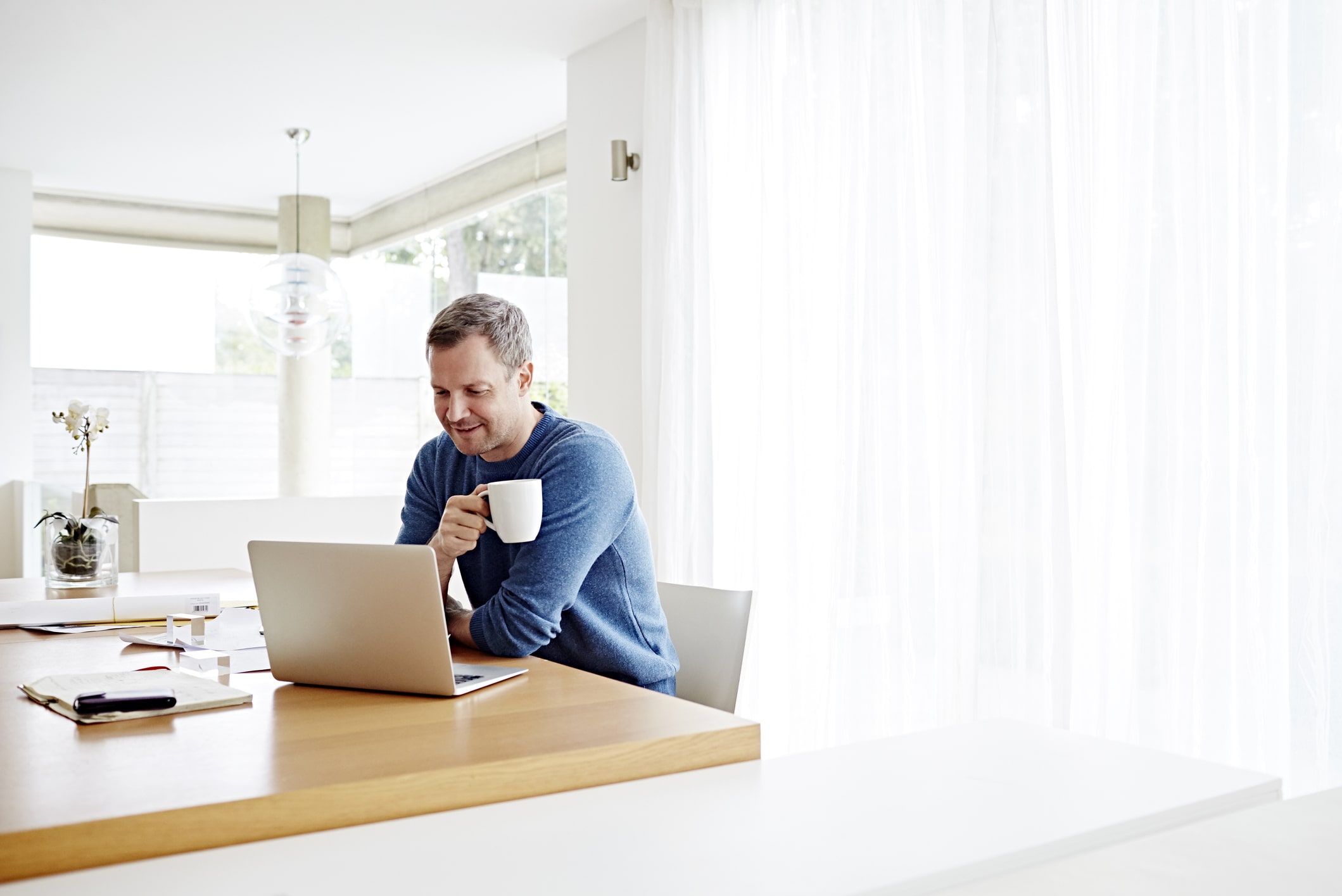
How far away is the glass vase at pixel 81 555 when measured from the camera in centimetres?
234

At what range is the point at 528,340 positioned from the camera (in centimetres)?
197

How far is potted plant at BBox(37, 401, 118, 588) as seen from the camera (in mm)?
2344

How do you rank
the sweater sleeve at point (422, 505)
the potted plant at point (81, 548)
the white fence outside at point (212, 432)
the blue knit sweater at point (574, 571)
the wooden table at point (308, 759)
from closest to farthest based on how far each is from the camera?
the wooden table at point (308, 759)
the blue knit sweater at point (574, 571)
the sweater sleeve at point (422, 505)
the potted plant at point (81, 548)
the white fence outside at point (212, 432)

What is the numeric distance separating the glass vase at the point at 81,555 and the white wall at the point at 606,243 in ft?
5.96

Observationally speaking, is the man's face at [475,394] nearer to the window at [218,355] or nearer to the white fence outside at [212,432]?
the window at [218,355]

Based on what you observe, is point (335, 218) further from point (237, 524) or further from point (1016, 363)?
point (1016, 363)

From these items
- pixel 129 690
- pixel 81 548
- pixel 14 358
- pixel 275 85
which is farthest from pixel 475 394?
pixel 14 358

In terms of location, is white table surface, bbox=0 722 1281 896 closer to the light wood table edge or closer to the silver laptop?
the light wood table edge

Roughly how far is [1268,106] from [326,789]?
1.82m

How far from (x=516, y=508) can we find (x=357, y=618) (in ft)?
0.94

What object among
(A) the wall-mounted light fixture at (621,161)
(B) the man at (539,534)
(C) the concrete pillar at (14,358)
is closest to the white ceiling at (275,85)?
(C) the concrete pillar at (14,358)

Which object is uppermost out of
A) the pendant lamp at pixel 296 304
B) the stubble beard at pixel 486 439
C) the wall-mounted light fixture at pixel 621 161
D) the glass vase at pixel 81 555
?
the wall-mounted light fixture at pixel 621 161

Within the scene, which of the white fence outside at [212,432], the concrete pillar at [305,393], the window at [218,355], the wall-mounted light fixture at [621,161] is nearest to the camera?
the wall-mounted light fixture at [621,161]

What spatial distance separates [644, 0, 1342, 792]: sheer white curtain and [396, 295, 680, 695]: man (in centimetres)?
88
